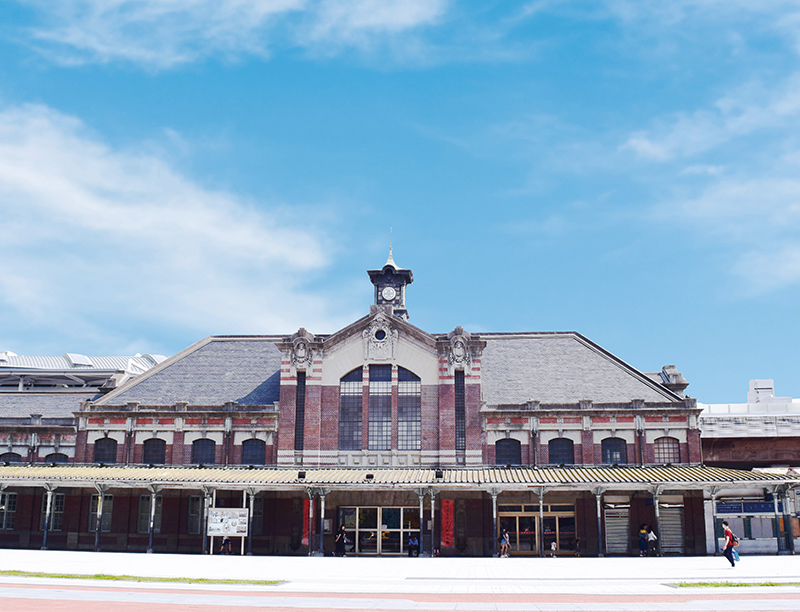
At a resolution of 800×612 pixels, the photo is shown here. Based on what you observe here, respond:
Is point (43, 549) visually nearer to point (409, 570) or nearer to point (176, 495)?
point (176, 495)

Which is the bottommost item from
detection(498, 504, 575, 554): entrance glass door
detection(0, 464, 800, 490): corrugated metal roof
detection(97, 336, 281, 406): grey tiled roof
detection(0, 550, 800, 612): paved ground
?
detection(0, 550, 800, 612): paved ground

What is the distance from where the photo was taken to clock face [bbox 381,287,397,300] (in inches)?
2147

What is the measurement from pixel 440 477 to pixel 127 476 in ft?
50.4

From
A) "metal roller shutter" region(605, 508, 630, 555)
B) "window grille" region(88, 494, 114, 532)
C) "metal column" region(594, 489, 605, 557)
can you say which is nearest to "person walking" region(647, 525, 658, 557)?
"metal roller shutter" region(605, 508, 630, 555)

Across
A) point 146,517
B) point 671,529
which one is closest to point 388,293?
point 146,517

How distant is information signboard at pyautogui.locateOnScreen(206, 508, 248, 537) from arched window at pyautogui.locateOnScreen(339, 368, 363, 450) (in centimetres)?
701

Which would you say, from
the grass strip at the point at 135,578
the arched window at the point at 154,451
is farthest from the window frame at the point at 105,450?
the grass strip at the point at 135,578

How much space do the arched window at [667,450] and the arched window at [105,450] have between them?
2942 centimetres

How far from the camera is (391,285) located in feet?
180

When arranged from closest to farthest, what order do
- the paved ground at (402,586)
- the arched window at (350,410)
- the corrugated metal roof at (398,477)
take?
the paved ground at (402,586) < the corrugated metal roof at (398,477) < the arched window at (350,410)

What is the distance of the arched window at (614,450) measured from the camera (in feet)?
135

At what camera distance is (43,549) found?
38875 millimetres

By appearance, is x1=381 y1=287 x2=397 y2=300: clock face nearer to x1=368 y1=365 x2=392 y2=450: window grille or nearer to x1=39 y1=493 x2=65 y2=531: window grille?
x1=368 y1=365 x2=392 y2=450: window grille

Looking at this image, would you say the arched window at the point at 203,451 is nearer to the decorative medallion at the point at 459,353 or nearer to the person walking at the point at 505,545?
the decorative medallion at the point at 459,353
